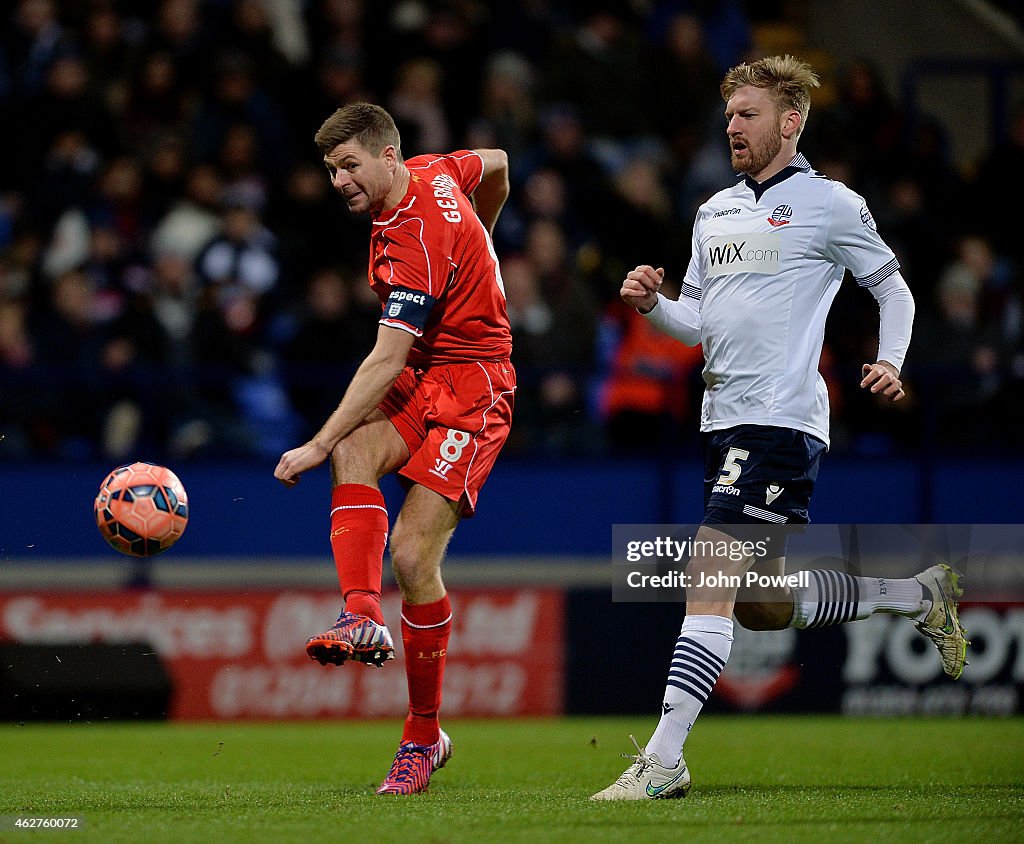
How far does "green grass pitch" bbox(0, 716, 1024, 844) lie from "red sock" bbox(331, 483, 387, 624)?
801 millimetres

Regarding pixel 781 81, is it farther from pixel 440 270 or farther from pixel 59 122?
pixel 59 122

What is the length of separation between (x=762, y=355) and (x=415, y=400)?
1.44m

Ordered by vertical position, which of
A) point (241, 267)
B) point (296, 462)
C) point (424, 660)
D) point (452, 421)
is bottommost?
point (424, 660)

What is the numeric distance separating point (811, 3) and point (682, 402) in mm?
6526

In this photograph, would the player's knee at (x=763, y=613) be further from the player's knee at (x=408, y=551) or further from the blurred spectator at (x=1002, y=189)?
the blurred spectator at (x=1002, y=189)

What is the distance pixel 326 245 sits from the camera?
1195 cm

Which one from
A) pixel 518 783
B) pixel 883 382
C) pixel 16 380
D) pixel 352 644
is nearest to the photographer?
pixel 352 644

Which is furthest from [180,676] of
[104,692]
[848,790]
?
[848,790]

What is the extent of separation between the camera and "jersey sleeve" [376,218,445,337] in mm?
6070

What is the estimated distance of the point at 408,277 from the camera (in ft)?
20.1

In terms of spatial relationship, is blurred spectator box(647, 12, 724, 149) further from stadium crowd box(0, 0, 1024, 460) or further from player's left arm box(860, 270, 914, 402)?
player's left arm box(860, 270, 914, 402)

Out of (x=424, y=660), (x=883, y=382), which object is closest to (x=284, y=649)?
(x=424, y=660)

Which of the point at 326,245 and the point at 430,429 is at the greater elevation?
the point at 326,245

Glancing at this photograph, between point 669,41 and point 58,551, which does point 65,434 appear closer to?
point 58,551
